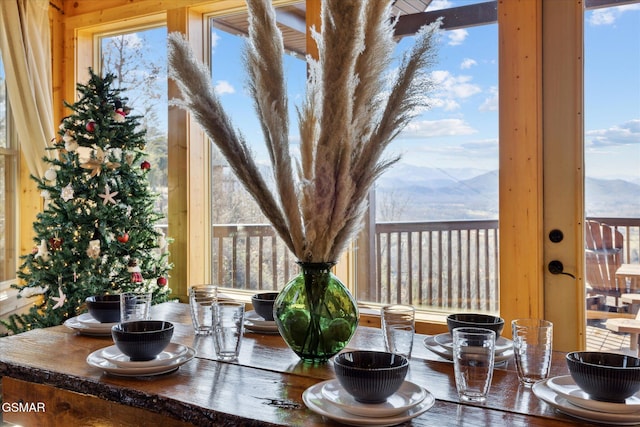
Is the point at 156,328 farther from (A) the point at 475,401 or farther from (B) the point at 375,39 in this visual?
(B) the point at 375,39

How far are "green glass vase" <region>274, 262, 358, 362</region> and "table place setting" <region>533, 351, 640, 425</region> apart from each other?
0.49 metres

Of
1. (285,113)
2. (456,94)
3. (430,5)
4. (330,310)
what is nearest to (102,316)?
(330,310)

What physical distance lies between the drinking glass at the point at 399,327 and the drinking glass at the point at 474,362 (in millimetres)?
210

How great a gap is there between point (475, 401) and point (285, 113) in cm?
80

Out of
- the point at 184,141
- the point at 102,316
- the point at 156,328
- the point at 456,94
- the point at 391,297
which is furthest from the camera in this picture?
the point at 184,141

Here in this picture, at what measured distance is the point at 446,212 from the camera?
3.04 meters

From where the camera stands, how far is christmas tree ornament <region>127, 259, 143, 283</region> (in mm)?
3211

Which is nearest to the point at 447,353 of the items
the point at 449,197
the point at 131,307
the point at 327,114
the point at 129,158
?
the point at 327,114

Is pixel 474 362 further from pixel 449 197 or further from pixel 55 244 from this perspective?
pixel 55 244

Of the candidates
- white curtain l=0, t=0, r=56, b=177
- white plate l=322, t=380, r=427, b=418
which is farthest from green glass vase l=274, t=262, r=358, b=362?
white curtain l=0, t=0, r=56, b=177

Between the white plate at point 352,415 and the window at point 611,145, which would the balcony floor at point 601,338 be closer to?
the window at point 611,145

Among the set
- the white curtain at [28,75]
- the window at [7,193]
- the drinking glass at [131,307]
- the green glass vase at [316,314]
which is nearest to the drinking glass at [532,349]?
the green glass vase at [316,314]

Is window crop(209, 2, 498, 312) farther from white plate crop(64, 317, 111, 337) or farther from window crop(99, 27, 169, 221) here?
white plate crop(64, 317, 111, 337)

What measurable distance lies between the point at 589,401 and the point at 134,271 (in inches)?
107
